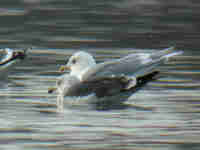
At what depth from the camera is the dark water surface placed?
9.46 m

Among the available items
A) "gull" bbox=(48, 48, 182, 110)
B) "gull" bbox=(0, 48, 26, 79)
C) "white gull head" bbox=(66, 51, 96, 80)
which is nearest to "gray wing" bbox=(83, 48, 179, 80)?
"gull" bbox=(48, 48, 182, 110)

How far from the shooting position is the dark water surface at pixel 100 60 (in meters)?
9.46

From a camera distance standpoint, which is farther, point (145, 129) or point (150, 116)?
point (150, 116)

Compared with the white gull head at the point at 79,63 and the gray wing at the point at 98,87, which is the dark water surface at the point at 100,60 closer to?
the gray wing at the point at 98,87

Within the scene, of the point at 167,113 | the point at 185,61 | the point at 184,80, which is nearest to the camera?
the point at 167,113

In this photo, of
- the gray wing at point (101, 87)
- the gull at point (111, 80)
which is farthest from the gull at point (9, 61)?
the gray wing at point (101, 87)

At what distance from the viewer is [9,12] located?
71.7 feet

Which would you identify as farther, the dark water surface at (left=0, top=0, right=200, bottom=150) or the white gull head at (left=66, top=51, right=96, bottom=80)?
the white gull head at (left=66, top=51, right=96, bottom=80)

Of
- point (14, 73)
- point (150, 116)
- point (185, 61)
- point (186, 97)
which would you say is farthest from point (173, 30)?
point (150, 116)

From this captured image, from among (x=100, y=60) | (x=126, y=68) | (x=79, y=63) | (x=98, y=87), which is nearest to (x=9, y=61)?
(x=100, y=60)

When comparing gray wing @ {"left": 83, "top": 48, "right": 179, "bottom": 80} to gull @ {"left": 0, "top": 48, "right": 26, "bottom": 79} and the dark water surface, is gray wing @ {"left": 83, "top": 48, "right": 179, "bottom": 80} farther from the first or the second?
gull @ {"left": 0, "top": 48, "right": 26, "bottom": 79}

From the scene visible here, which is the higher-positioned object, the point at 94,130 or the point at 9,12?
the point at 9,12

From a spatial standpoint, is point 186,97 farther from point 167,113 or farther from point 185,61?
point 185,61

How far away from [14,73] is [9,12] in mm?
8034
